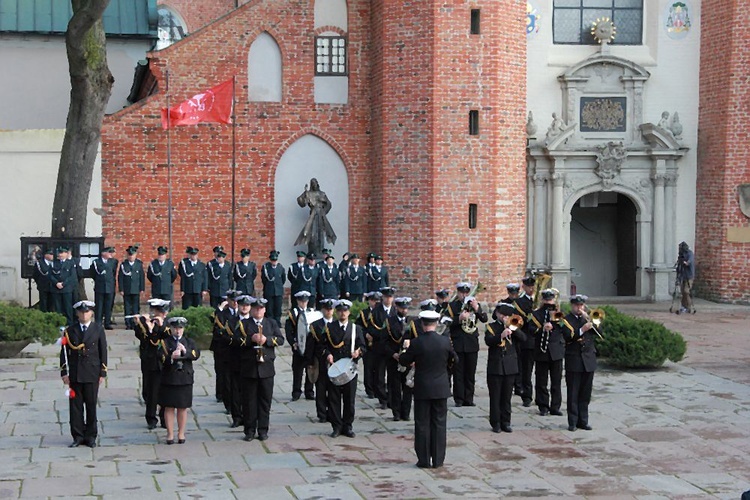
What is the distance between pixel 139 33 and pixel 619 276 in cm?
1469

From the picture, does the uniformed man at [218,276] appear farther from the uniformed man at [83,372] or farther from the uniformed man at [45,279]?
the uniformed man at [83,372]

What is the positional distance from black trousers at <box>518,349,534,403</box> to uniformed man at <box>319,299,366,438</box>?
9.42 ft

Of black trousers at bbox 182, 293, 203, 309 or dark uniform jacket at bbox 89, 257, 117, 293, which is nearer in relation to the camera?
dark uniform jacket at bbox 89, 257, 117, 293

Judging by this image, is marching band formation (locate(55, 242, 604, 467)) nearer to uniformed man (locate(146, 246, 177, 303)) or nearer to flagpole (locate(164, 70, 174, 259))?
uniformed man (locate(146, 246, 177, 303))

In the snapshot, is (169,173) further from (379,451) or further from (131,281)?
(379,451)

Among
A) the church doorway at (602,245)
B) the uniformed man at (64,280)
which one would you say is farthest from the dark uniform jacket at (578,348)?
the church doorway at (602,245)

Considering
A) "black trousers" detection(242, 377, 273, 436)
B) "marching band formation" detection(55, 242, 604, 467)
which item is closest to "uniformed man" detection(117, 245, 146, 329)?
"marching band formation" detection(55, 242, 604, 467)

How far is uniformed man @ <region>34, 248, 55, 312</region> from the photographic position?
23.9 meters

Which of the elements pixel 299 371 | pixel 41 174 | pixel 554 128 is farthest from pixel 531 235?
pixel 299 371

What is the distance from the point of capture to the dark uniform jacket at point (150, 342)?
1482 centimetres

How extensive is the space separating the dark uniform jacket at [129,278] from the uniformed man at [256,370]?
10.3 metres

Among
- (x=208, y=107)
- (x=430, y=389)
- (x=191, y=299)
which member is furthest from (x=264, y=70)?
(x=430, y=389)

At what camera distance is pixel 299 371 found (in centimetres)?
1716

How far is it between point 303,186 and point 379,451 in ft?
49.5
